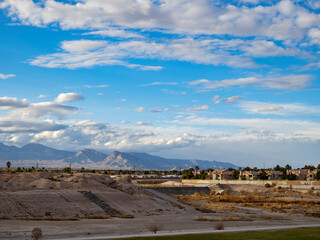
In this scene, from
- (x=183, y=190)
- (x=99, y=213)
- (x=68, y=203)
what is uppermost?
(x=68, y=203)

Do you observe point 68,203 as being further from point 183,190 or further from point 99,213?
point 183,190

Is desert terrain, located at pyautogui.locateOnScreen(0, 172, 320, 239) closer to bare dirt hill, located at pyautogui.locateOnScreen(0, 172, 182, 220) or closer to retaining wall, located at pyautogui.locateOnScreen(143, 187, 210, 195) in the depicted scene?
bare dirt hill, located at pyautogui.locateOnScreen(0, 172, 182, 220)

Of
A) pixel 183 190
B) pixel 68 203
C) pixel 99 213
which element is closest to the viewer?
→ pixel 99 213

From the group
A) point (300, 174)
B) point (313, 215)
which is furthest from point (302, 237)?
point (300, 174)

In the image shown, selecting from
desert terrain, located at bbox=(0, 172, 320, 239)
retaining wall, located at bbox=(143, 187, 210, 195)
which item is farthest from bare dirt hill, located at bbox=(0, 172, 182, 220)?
retaining wall, located at bbox=(143, 187, 210, 195)

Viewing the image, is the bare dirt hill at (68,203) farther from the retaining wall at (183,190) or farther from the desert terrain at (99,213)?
the retaining wall at (183,190)

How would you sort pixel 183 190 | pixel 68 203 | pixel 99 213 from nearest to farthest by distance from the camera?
pixel 99 213
pixel 68 203
pixel 183 190

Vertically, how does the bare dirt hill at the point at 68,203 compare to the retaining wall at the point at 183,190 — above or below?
above

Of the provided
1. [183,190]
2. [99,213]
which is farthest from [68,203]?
[183,190]

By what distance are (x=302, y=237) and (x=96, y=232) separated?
16.8m

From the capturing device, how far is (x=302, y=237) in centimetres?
3148

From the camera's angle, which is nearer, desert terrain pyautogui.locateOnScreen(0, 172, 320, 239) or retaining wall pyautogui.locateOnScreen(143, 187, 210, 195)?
desert terrain pyautogui.locateOnScreen(0, 172, 320, 239)

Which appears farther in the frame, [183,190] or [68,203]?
[183,190]

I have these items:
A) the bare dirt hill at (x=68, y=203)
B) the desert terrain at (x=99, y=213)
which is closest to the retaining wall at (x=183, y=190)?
the desert terrain at (x=99, y=213)
